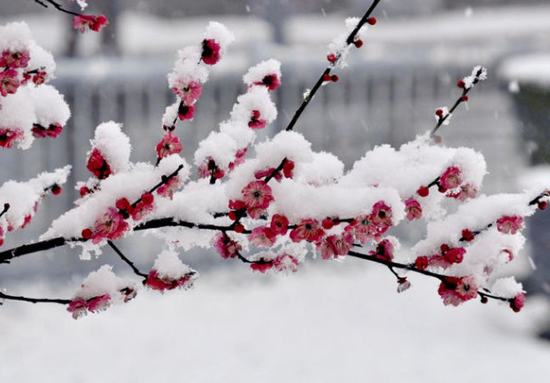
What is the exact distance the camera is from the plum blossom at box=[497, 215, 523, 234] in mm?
1980

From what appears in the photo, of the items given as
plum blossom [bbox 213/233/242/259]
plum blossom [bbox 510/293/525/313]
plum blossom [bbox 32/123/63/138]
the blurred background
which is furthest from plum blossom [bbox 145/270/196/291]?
the blurred background

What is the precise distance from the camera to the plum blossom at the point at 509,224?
6.50 ft

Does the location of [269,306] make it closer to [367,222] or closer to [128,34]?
[367,222]

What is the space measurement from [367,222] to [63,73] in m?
4.02

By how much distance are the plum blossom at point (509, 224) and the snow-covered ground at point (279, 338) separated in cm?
247

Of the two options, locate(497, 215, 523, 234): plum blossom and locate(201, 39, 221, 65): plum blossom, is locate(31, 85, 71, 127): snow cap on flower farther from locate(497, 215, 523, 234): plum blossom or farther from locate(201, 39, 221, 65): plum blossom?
locate(497, 215, 523, 234): plum blossom

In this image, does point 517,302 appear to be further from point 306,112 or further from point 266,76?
point 306,112

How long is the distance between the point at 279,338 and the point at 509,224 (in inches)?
122

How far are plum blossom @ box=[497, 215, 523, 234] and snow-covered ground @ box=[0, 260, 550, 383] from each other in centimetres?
247

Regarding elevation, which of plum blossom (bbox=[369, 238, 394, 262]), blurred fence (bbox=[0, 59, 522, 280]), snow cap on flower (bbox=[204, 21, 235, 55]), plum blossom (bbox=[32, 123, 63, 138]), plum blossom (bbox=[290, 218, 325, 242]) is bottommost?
blurred fence (bbox=[0, 59, 522, 280])

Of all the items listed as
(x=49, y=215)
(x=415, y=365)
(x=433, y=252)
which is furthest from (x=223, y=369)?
(x=433, y=252)

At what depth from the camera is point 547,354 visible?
15.7 ft

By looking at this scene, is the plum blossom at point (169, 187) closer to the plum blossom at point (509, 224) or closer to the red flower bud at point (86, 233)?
the red flower bud at point (86, 233)

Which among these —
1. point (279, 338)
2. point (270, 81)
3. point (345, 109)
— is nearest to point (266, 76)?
point (270, 81)
